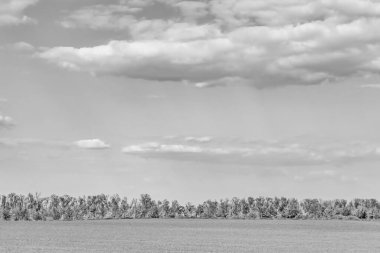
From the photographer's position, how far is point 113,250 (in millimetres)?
69875

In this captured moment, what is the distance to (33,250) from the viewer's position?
67625 mm

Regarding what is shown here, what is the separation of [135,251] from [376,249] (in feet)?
87.6

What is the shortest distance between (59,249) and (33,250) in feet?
10.8

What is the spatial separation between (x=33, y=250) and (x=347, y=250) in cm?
3231

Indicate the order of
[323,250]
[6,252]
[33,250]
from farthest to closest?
[323,250] < [33,250] < [6,252]

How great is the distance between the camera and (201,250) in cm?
7031

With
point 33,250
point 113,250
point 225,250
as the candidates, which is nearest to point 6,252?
point 33,250

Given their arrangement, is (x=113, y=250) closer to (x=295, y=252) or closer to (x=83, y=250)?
(x=83, y=250)

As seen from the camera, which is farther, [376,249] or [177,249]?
[376,249]

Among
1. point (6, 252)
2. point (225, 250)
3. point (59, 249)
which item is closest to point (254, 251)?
point (225, 250)

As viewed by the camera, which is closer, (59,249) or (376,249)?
(59,249)

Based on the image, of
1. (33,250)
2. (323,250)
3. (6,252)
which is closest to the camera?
(6,252)

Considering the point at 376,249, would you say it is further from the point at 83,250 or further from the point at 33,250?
the point at 33,250

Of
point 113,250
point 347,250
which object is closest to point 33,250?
point 113,250
